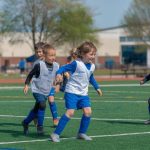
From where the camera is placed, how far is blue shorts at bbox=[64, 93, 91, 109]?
11438 millimetres

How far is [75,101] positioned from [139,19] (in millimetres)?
61943

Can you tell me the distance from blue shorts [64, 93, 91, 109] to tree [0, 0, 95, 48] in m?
52.0

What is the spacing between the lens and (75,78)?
11.6 metres

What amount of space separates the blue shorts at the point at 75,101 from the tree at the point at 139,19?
60814 millimetres

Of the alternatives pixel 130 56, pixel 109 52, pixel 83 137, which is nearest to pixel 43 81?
pixel 83 137

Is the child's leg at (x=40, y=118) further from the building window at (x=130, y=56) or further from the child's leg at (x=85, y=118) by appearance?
the building window at (x=130, y=56)

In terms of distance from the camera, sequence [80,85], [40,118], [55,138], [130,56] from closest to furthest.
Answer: [55,138]
[80,85]
[40,118]
[130,56]

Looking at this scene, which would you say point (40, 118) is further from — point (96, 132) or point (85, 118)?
point (85, 118)

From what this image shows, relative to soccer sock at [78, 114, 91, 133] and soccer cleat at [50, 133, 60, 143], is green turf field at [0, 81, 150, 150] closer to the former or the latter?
soccer cleat at [50, 133, 60, 143]

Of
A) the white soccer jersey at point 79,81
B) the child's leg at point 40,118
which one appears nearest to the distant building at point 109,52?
the child's leg at point 40,118

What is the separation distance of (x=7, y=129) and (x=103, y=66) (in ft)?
275

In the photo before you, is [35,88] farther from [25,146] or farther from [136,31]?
[136,31]

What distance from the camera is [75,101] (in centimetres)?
1147

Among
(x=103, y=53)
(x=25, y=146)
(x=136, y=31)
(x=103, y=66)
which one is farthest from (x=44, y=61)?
(x=103, y=53)
